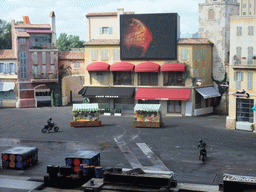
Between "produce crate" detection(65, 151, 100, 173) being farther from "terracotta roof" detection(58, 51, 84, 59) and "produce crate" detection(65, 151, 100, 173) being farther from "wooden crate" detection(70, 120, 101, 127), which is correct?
"terracotta roof" detection(58, 51, 84, 59)

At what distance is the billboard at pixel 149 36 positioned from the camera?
48344mm

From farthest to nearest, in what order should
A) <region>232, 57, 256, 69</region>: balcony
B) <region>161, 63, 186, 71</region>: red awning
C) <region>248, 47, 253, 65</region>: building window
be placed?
<region>161, 63, 186, 71</region>: red awning → <region>248, 47, 253, 65</region>: building window → <region>232, 57, 256, 69</region>: balcony

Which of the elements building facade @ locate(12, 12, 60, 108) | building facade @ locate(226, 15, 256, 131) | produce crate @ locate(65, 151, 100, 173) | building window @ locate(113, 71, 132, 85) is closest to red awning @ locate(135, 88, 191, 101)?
building window @ locate(113, 71, 132, 85)

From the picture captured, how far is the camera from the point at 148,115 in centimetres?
4062

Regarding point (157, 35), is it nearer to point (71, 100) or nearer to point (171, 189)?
point (71, 100)

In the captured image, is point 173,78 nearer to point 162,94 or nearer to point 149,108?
point 162,94

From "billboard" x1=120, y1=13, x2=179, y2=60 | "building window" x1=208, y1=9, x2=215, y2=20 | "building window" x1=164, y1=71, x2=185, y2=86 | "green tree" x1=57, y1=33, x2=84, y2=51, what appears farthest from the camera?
"green tree" x1=57, y1=33, x2=84, y2=51

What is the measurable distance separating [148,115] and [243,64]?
36.0 ft

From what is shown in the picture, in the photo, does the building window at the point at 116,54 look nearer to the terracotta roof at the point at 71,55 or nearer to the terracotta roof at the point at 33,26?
the terracotta roof at the point at 71,55

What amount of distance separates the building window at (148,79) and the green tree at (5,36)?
105ft

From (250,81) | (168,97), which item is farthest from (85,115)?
(250,81)

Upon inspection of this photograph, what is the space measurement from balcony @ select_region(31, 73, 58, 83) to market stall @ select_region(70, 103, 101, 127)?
1605 centimetres

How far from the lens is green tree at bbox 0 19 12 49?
69.9 metres

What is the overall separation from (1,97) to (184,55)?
27.1 metres
